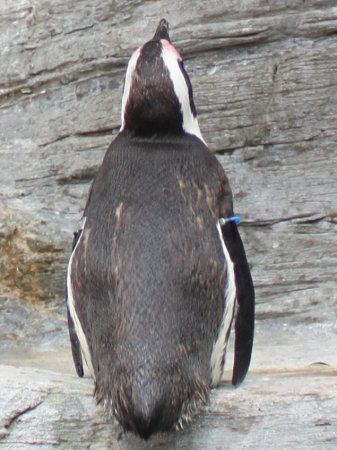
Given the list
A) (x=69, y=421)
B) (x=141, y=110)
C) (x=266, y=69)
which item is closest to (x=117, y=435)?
(x=69, y=421)

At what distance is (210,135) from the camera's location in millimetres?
6121

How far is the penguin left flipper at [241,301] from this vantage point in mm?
4484

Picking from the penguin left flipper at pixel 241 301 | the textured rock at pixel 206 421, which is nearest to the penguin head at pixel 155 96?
the penguin left flipper at pixel 241 301

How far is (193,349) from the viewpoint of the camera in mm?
4129

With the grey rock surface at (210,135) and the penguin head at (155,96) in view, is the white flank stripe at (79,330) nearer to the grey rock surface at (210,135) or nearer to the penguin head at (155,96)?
the penguin head at (155,96)

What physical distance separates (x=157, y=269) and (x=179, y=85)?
0.83 meters

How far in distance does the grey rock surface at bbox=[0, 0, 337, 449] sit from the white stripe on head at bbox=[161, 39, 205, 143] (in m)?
1.28

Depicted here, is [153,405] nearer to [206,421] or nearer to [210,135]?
[206,421]

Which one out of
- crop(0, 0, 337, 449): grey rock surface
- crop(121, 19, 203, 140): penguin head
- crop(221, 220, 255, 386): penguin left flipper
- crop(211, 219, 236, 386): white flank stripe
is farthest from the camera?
crop(0, 0, 337, 449): grey rock surface

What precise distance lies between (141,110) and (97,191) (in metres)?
0.34

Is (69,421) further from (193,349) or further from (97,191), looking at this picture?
(97,191)

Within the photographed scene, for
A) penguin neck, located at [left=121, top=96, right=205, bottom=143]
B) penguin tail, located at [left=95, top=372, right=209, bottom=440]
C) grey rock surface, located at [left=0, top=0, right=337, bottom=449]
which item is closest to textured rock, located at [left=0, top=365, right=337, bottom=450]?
penguin tail, located at [left=95, top=372, right=209, bottom=440]

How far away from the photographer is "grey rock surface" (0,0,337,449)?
6.04 metres

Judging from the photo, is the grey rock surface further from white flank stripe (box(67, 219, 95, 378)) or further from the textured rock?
the textured rock
